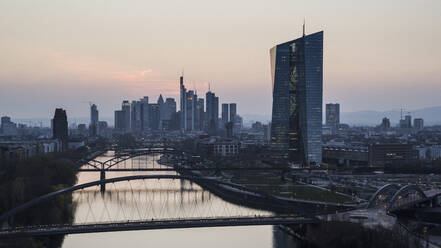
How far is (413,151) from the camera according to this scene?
79562 millimetres

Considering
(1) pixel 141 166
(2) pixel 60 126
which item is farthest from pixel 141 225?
(2) pixel 60 126

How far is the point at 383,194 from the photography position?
35250 mm

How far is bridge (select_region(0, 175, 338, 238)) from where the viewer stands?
25.6m

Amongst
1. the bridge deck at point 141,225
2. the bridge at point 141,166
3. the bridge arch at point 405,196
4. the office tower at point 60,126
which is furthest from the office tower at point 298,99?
the office tower at point 60,126

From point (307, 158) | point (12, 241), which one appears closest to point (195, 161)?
point (307, 158)

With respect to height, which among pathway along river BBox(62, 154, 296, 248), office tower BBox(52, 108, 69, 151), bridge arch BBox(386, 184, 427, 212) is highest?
office tower BBox(52, 108, 69, 151)

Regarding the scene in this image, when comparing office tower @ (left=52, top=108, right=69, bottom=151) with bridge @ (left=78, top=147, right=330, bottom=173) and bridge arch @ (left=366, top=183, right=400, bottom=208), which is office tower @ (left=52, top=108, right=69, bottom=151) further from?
bridge arch @ (left=366, top=183, right=400, bottom=208)

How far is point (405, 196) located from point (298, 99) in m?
36.7

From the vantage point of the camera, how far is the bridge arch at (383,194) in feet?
111

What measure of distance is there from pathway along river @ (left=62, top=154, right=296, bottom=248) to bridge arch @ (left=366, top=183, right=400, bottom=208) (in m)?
6.43

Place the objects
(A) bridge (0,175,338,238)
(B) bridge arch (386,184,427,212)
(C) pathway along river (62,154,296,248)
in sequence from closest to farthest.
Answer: (A) bridge (0,175,338,238) < (C) pathway along river (62,154,296,248) < (B) bridge arch (386,184,427,212)

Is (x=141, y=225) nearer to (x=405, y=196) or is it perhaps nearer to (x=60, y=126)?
(x=405, y=196)

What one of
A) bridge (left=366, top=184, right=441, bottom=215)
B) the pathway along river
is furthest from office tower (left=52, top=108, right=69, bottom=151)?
bridge (left=366, top=184, right=441, bottom=215)

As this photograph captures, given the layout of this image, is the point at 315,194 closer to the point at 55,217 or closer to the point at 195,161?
the point at 55,217
